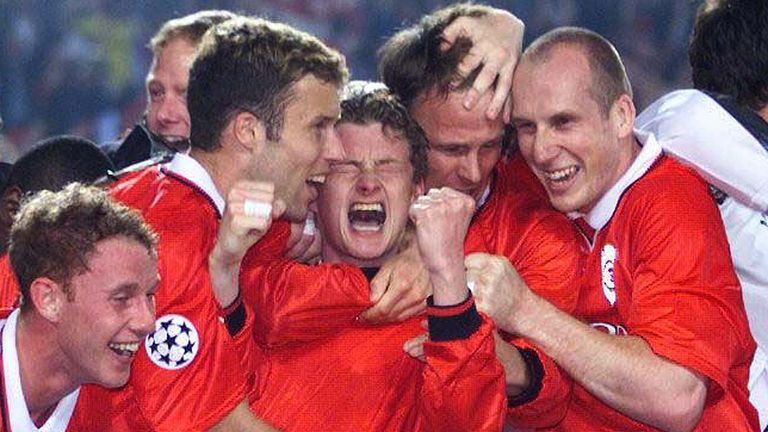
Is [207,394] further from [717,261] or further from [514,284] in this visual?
[717,261]

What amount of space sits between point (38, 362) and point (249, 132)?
2.29ft

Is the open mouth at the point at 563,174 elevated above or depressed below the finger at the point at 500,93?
below

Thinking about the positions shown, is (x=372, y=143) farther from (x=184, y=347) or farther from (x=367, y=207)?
(x=184, y=347)

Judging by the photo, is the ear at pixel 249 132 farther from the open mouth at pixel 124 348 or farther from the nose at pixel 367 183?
the open mouth at pixel 124 348

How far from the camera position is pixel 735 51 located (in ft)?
13.4

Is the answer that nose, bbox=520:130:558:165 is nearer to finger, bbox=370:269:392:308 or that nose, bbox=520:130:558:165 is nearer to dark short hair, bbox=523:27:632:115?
dark short hair, bbox=523:27:632:115

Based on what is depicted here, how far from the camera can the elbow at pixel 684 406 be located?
3504 mm

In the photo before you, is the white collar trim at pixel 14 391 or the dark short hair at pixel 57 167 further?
the dark short hair at pixel 57 167

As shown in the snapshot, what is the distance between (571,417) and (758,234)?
2.01 feet

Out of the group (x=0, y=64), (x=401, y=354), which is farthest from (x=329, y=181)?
(x=0, y=64)

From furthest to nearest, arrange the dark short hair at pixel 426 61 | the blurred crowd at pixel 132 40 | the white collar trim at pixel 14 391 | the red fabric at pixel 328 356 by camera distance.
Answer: the blurred crowd at pixel 132 40 < the dark short hair at pixel 426 61 < the red fabric at pixel 328 356 < the white collar trim at pixel 14 391

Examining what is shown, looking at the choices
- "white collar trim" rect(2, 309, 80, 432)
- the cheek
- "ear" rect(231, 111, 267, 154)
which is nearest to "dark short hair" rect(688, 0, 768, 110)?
the cheek

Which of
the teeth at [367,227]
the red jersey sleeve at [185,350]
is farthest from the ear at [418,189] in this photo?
the red jersey sleeve at [185,350]

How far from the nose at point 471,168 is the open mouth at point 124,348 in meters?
0.93
